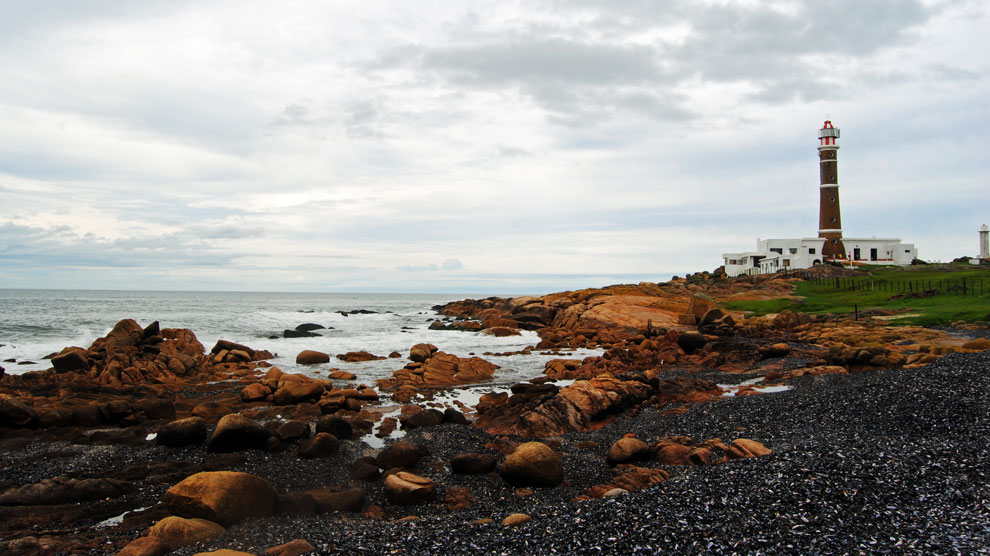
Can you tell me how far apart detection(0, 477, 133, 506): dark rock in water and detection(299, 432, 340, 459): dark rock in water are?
362cm

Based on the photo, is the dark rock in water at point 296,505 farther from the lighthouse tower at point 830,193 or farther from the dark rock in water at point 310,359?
the lighthouse tower at point 830,193

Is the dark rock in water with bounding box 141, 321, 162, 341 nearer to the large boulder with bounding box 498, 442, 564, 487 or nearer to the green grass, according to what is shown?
the large boulder with bounding box 498, 442, 564, 487

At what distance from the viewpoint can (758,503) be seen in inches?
312

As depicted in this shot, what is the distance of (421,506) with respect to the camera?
10055 mm

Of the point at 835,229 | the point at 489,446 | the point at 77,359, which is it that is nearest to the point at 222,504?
the point at 489,446

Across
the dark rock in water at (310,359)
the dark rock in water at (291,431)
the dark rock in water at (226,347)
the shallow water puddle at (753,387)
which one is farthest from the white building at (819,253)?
the dark rock in water at (291,431)

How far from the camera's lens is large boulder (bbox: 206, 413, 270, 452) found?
1320 centimetres

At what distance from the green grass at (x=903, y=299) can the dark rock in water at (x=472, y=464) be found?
1375 inches

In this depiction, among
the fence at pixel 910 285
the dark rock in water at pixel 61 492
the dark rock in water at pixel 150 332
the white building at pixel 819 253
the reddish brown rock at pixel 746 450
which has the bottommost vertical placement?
the dark rock in water at pixel 61 492

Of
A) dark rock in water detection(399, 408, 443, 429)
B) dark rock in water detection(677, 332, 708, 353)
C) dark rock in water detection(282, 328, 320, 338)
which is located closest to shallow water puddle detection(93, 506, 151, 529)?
dark rock in water detection(399, 408, 443, 429)

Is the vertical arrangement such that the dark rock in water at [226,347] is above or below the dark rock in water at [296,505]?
above

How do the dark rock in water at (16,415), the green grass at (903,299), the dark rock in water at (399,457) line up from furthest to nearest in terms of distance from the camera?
1. the green grass at (903,299)
2. the dark rock in water at (16,415)
3. the dark rock in water at (399,457)

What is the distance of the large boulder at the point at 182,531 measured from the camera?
316 inches

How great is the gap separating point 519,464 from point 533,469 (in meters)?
0.29
